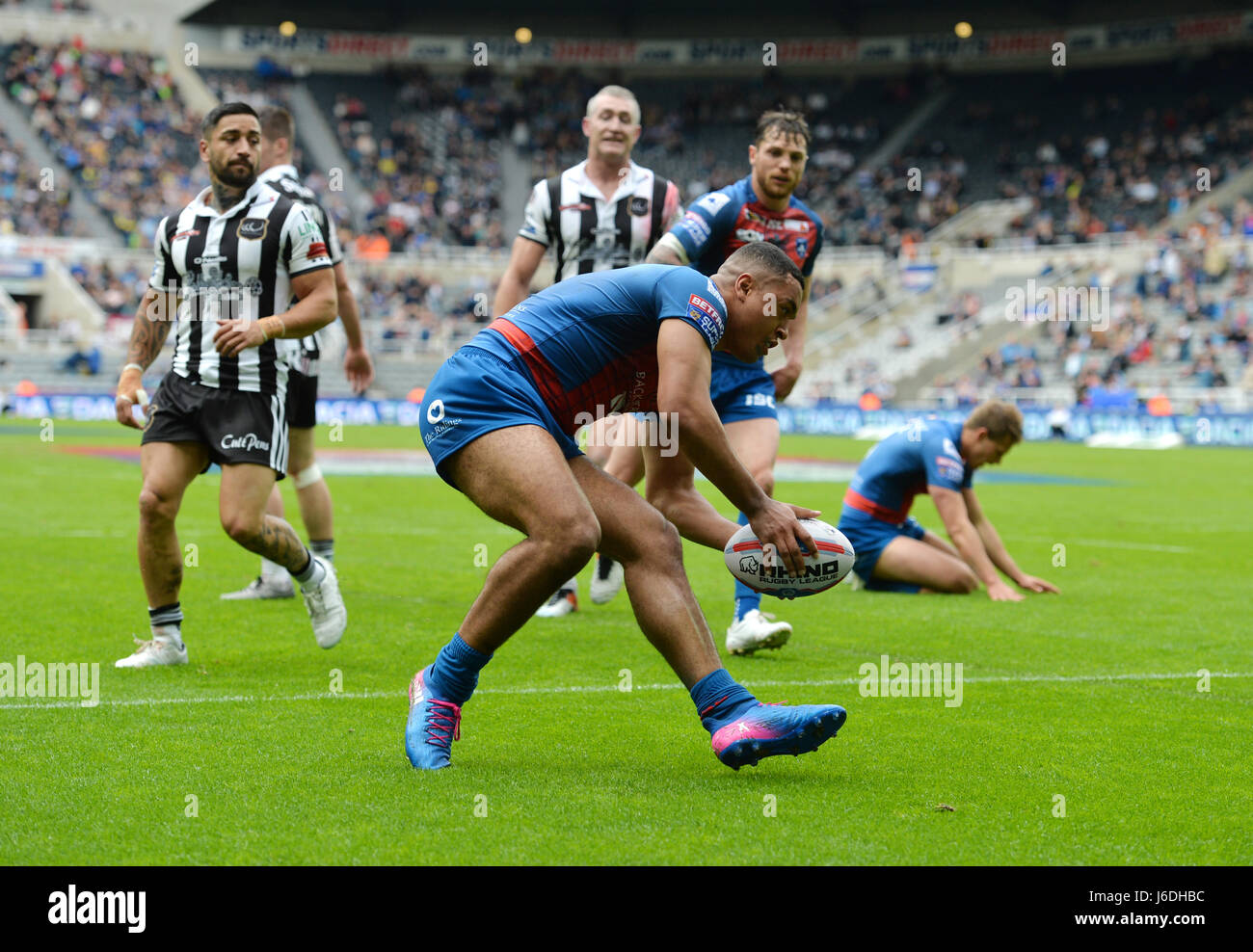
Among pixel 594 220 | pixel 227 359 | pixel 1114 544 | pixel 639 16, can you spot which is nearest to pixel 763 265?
pixel 227 359

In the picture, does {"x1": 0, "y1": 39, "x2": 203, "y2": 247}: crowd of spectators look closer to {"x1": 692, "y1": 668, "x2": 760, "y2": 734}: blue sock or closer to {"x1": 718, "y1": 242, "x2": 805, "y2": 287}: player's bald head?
{"x1": 718, "y1": 242, "x2": 805, "y2": 287}: player's bald head

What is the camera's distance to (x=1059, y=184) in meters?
45.9

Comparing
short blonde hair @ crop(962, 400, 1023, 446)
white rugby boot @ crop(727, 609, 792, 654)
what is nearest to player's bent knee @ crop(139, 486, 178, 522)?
white rugby boot @ crop(727, 609, 792, 654)

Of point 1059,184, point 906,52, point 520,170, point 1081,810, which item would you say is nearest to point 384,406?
point 520,170

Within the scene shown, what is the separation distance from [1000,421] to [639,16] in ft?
165

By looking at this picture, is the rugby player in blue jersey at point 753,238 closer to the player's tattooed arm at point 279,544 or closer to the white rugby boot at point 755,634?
the white rugby boot at point 755,634

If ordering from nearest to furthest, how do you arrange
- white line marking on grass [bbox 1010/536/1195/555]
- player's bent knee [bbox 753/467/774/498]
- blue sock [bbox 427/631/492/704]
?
blue sock [bbox 427/631/492/704] < player's bent knee [bbox 753/467/774/498] < white line marking on grass [bbox 1010/536/1195/555]

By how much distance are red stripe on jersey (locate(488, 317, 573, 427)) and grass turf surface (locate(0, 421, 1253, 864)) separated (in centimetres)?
122

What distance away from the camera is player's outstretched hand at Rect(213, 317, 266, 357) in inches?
253

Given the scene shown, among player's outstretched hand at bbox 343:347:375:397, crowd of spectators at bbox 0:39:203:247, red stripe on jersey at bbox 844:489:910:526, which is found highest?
crowd of spectators at bbox 0:39:203:247

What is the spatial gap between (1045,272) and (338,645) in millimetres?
37285

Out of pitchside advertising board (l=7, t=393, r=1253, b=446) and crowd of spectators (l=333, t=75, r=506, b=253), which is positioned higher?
crowd of spectators (l=333, t=75, r=506, b=253)

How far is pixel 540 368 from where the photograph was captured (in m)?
5.00
